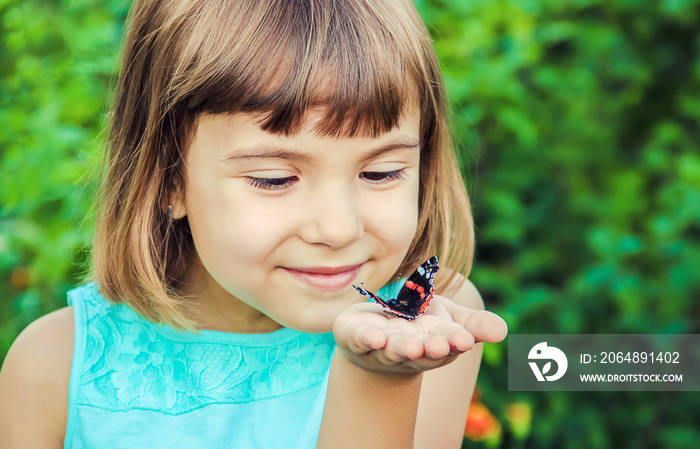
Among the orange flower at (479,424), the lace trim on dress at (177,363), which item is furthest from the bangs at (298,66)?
the orange flower at (479,424)

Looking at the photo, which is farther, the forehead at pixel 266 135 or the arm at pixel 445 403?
the arm at pixel 445 403

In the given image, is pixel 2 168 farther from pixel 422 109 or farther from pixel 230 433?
pixel 422 109

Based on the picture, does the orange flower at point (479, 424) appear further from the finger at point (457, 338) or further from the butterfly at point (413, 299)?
the finger at point (457, 338)

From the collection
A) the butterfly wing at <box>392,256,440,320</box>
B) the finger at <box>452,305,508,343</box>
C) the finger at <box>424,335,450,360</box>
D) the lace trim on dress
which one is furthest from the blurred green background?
the finger at <box>424,335,450,360</box>

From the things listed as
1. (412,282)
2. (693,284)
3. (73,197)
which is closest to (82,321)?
(73,197)

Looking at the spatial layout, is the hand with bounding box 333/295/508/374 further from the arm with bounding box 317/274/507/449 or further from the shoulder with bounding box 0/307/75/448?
the shoulder with bounding box 0/307/75/448
